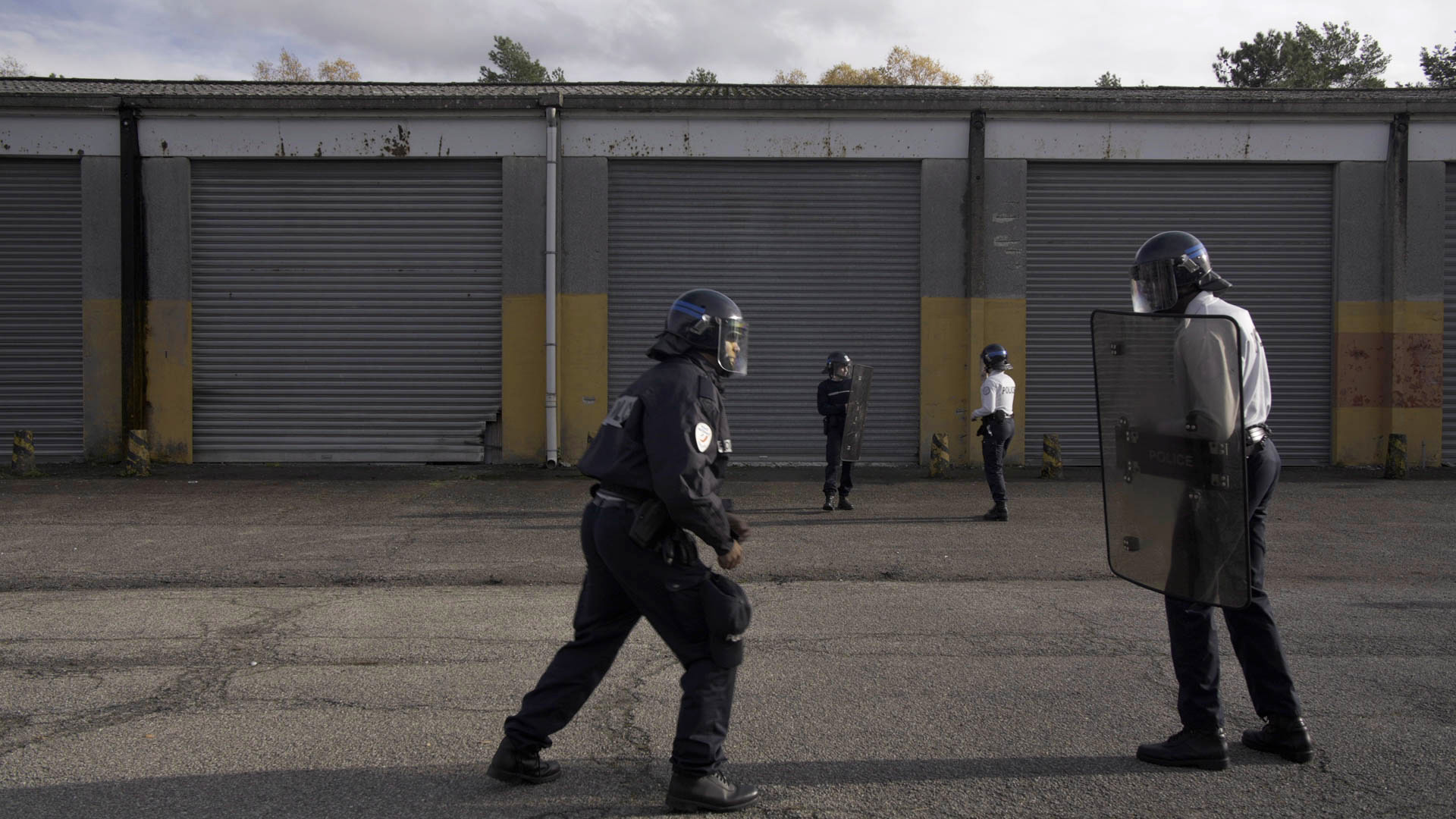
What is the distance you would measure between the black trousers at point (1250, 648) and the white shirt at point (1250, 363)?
5.6 inches

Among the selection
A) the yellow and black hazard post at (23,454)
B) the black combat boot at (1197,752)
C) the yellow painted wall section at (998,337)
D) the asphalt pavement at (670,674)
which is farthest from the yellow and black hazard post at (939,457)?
the yellow and black hazard post at (23,454)

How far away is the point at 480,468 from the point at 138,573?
808 cm

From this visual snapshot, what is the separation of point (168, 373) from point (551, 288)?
6.10 metres

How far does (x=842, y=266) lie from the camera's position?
1680 cm

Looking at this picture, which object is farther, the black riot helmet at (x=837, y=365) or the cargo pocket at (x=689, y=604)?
the black riot helmet at (x=837, y=365)

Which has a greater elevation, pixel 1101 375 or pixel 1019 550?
pixel 1101 375

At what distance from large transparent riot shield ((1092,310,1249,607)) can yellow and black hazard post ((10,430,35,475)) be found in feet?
52.2

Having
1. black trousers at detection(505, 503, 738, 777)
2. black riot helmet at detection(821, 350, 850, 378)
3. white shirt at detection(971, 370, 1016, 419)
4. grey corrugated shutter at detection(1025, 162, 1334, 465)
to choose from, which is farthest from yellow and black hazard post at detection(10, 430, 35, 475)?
grey corrugated shutter at detection(1025, 162, 1334, 465)

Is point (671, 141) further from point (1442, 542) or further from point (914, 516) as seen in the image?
point (1442, 542)

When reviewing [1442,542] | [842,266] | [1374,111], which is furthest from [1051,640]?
[1374,111]

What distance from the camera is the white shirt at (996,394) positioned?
1120cm

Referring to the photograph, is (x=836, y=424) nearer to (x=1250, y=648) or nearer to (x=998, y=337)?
(x=998, y=337)

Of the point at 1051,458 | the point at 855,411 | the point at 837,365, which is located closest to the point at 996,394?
the point at 855,411

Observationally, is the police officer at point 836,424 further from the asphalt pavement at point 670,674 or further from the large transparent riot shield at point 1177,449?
the large transparent riot shield at point 1177,449
